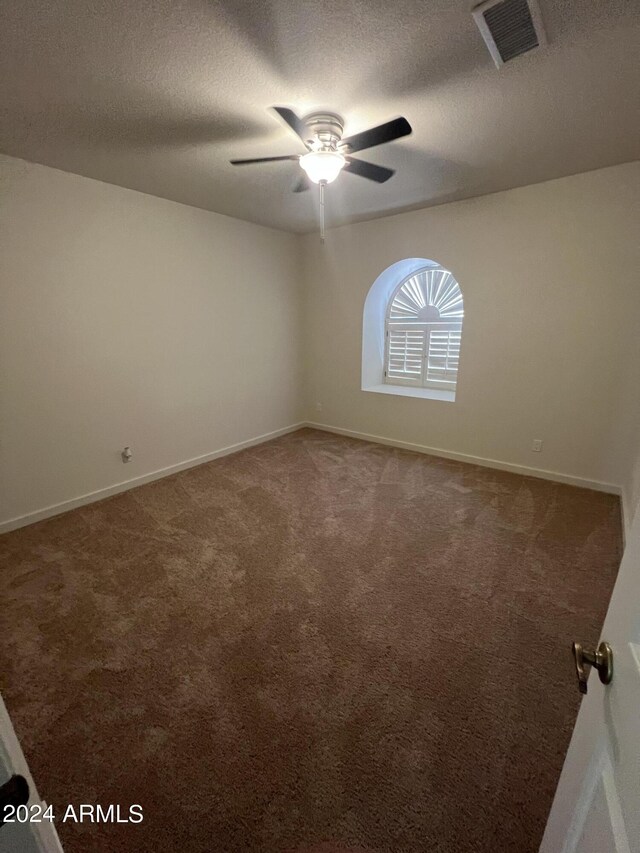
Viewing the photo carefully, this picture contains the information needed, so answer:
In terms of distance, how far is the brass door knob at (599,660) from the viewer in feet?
1.97

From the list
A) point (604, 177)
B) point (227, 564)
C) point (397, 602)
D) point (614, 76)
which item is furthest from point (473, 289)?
point (227, 564)

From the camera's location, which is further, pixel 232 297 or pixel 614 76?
pixel 232 297

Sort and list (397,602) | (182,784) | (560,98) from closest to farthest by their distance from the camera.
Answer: (182,784) < (560,98) < (397,602)

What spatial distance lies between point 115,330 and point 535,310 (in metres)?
3.52

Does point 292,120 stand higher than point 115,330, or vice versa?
point 292,120

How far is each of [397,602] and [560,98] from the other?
2.62 metres

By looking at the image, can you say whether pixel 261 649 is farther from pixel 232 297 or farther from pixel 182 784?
pixel 232 297

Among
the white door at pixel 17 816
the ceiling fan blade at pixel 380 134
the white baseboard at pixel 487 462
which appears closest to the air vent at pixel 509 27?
the ceiling fan blade at pixel 380 134

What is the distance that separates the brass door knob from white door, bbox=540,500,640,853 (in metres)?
0.01

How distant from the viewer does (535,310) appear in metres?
3.08

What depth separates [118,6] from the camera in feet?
4.00

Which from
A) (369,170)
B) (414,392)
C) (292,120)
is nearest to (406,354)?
(414,392)

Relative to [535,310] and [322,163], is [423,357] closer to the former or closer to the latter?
[535,310]

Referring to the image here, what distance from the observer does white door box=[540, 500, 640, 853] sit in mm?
481
